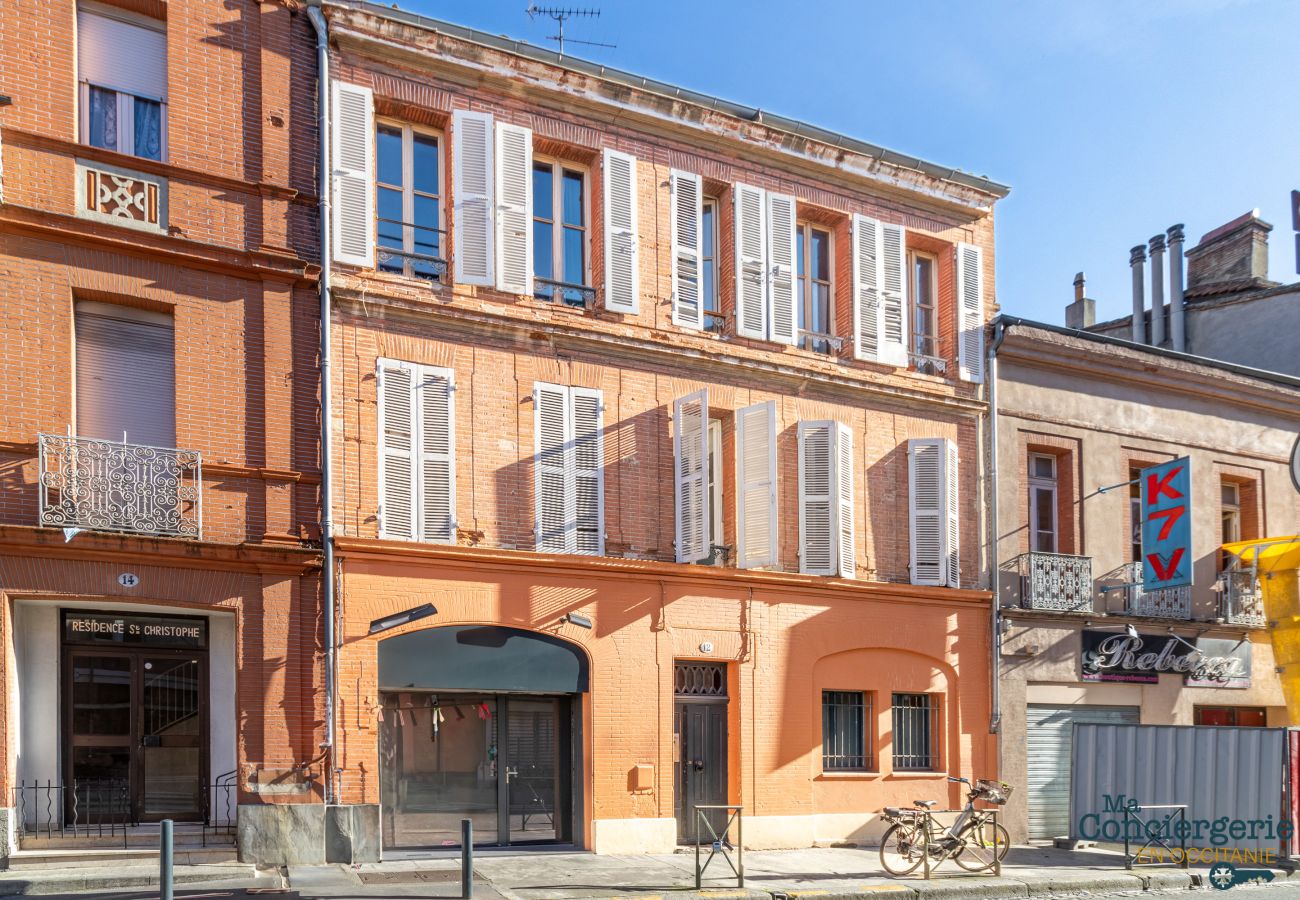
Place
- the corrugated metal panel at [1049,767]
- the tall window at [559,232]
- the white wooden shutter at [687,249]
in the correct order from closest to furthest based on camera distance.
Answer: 1. the tall window at [559,232]
2. the white wooden shutter at [687,249]
3. the corrugated metal panel at [1049,767]

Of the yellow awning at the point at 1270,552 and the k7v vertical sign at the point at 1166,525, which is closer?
the k7v vertical sign at the point at 1166,525

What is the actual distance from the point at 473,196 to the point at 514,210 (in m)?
0.56

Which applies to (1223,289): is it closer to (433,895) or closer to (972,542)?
(972,542)

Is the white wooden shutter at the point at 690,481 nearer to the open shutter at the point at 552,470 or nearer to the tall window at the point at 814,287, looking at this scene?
the open shutter at the point at 552,470

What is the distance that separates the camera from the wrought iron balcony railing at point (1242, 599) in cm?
2220

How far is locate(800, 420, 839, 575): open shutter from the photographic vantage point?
17578 millimetres

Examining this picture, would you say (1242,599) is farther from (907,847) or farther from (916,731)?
(907,847)

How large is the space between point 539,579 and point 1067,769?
31.7 feet

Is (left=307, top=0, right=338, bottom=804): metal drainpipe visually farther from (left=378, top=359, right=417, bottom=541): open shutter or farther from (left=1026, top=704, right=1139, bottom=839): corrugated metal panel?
(left=1026, top=704, right=1139, bottom=839): corrugated metal panel

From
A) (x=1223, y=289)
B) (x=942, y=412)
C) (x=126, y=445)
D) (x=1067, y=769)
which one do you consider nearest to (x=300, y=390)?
(x=126, y=445)

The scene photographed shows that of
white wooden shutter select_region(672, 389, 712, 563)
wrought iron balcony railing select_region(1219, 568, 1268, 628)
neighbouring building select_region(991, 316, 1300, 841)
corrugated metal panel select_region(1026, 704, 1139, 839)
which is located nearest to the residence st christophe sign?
white wooden shutter select_region(672, 389, 712, 563)

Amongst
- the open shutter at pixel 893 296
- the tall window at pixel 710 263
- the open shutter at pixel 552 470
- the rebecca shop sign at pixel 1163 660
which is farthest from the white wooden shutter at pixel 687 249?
the rebecca shop sign at pixel 1163 660

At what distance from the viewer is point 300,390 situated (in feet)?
47.2

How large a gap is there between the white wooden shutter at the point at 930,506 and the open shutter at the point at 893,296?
1369mm
